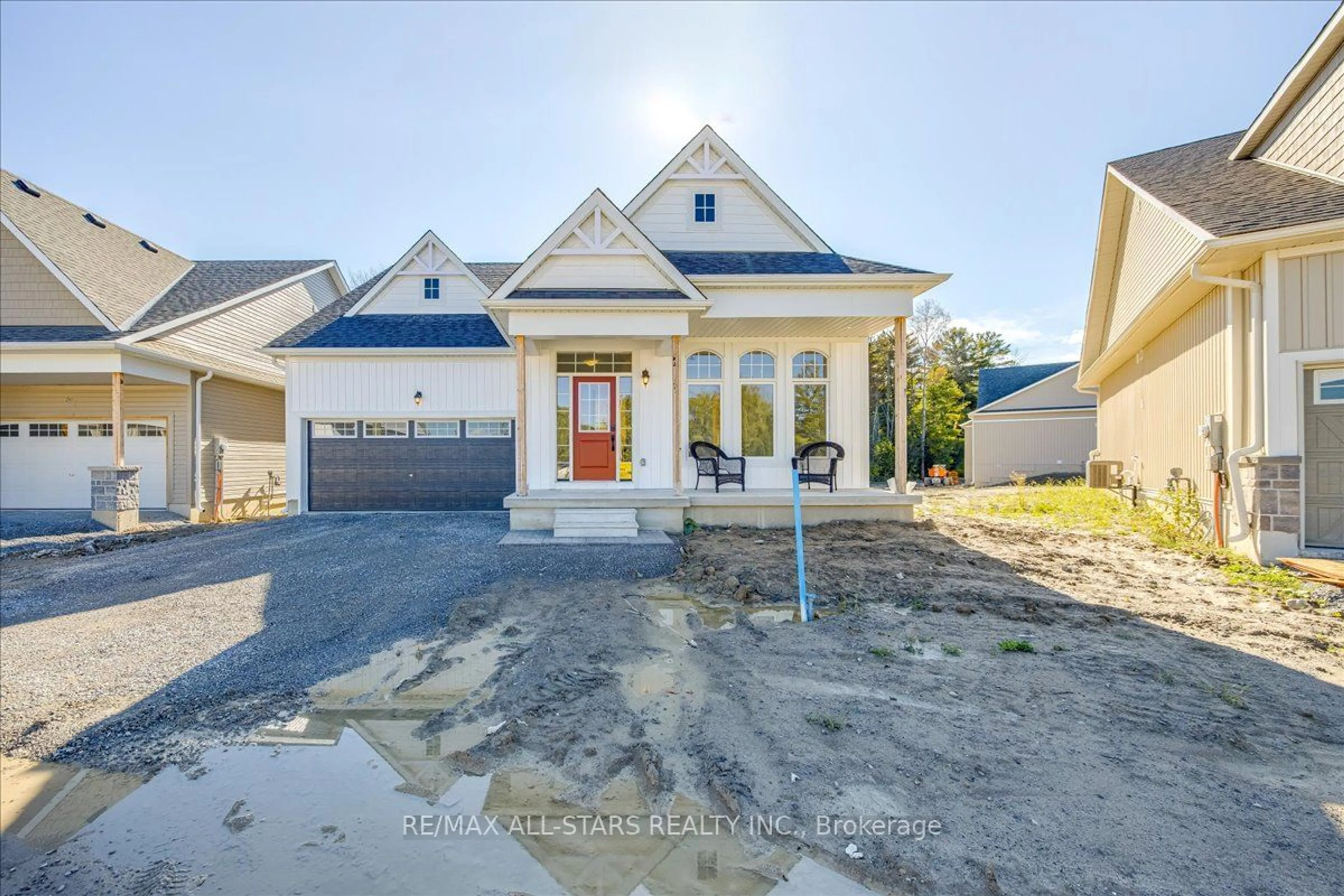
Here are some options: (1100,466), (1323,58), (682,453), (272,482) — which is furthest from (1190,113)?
(272,482)

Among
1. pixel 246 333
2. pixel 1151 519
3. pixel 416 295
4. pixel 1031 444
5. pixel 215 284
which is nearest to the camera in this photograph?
pixel 1151 519

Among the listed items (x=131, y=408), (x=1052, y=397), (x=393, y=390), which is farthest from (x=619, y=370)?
(x=1052, y=397)

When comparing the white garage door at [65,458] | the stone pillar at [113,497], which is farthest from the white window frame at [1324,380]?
the white garage door at [65,458]

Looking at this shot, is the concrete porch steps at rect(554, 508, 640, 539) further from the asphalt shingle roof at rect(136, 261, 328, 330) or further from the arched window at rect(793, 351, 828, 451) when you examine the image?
the asphalt shingle roof at rect(136, 261, 328, 330)

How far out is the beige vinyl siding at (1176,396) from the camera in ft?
24.4

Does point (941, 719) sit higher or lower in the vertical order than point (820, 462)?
lower

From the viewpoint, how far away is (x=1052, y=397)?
20312mm

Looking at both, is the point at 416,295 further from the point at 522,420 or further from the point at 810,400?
the point at 810,400

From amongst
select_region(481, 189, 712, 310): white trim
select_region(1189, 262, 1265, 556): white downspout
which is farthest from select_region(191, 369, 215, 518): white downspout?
select_region(1189, 262, 1265, 556): white downspout

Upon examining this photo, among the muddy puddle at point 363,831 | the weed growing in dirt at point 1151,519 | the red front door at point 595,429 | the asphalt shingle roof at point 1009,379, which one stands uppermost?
the asphalt shingle roof at point 1009,379

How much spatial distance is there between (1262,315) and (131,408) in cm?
1921

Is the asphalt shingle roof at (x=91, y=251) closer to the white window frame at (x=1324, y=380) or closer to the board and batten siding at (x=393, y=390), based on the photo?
the board and batten siding at (x=393, y=390)

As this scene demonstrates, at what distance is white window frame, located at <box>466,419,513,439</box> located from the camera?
37.6ft

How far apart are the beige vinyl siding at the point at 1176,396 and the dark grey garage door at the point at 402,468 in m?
11.4
